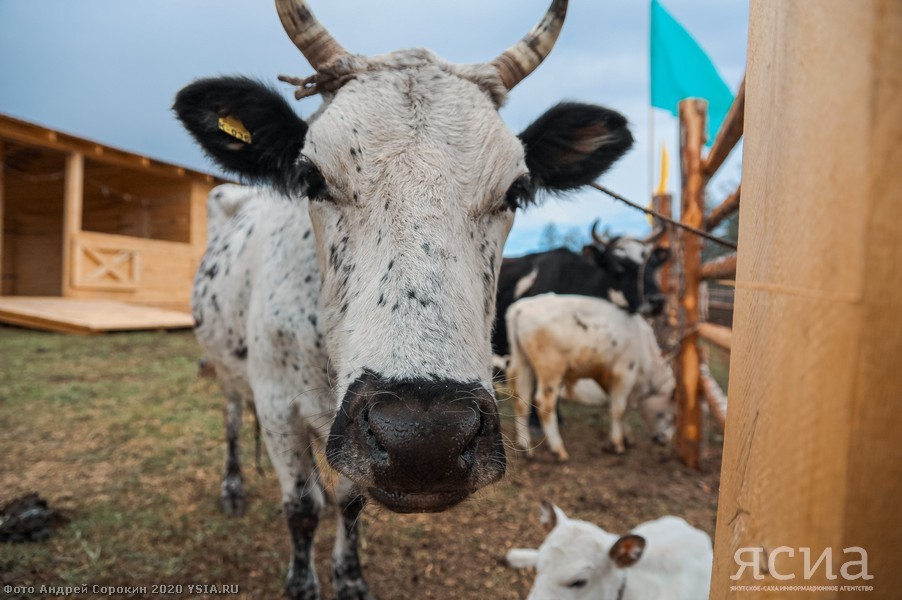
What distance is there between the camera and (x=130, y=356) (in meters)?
7.99

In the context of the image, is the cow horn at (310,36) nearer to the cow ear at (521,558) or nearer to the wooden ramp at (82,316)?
the cow ear at (521,558)

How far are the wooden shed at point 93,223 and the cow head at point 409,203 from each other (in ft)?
33.3

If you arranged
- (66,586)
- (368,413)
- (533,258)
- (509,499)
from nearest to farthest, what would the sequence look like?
(368,413) → (66,586) → (509,499) → (533,258)

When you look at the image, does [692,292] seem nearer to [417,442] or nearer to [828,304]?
[417,442]

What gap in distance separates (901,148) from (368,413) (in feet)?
3.27

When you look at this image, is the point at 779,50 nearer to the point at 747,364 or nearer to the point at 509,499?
the point at 747,364

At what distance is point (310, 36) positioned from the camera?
6.18 feet

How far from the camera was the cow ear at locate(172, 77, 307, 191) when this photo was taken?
188 cm

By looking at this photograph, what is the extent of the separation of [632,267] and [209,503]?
17.4 ft

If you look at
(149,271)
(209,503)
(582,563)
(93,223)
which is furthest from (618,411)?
(93,223)

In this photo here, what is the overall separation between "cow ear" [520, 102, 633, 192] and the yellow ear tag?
113 centimetres

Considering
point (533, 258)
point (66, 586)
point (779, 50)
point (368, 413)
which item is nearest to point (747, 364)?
point (779, 50)

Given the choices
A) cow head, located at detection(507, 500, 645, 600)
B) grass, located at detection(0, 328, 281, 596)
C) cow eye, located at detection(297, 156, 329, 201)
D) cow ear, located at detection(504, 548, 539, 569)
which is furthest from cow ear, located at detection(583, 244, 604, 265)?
cow eye, located at detection(297, 156, 329, 201)

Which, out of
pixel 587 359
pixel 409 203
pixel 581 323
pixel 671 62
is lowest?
pixel 587 359
